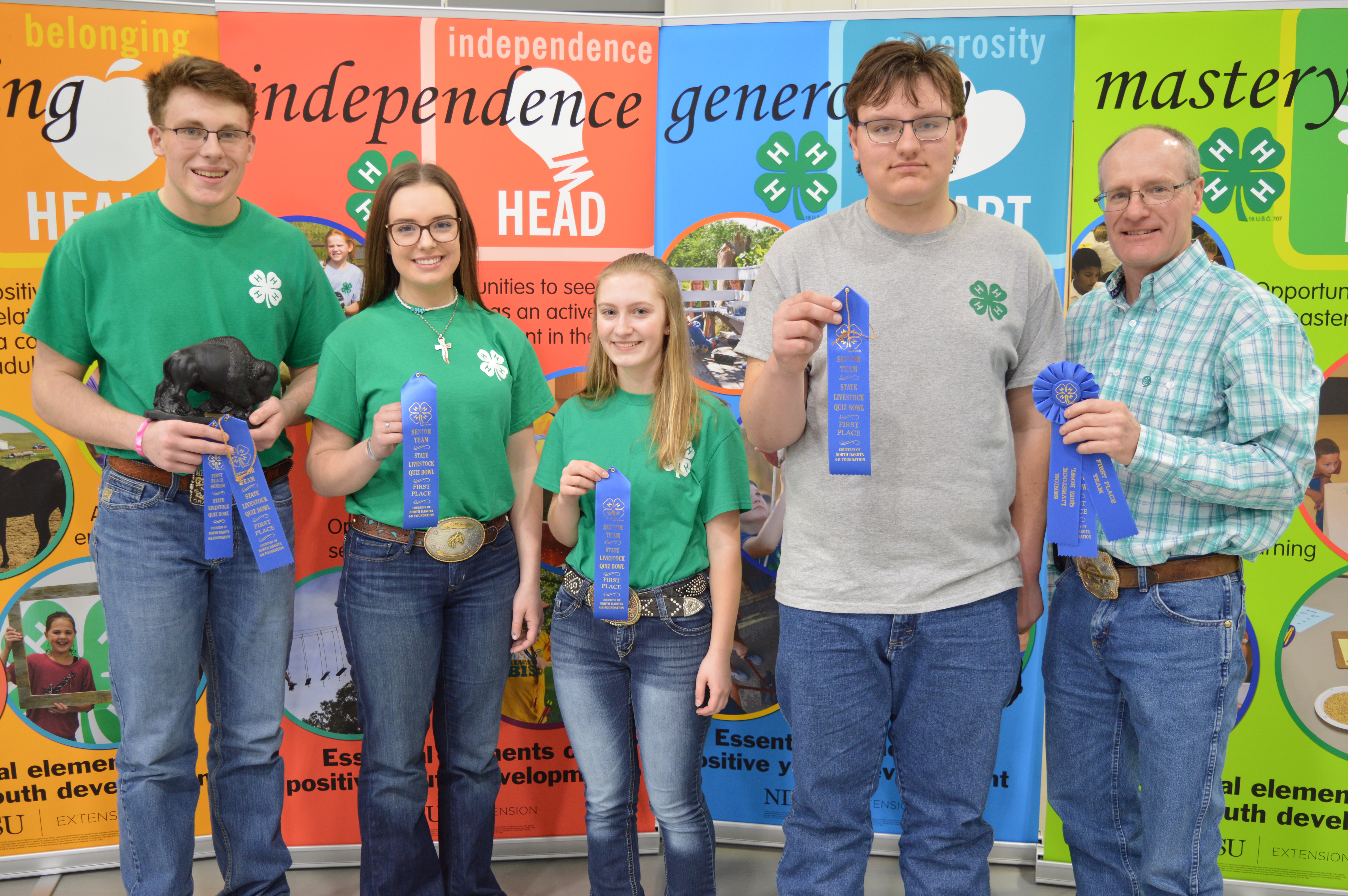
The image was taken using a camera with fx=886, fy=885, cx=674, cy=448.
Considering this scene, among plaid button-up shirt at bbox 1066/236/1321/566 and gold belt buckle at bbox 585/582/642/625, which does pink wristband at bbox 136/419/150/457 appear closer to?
gold belt buckle at bbox 585/582/642/625

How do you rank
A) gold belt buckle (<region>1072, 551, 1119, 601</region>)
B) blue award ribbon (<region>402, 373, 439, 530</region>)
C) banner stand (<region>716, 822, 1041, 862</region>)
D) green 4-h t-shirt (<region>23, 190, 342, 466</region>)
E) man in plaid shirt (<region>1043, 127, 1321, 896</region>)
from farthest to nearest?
banner stand (<region>716, 822, 1041, 862</region>)
green 4-h t-shirt (<region>23, 190, 342, 466</region>)
blue award ribbon (<region>402, 373, 439, 530</region>)
gold belt buckle (<region>1072, 551, 1119, 601</region>)
man in plaid shirt (<region>1043, 127, 1321, 896</region>)

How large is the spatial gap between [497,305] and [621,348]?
2.58 ft

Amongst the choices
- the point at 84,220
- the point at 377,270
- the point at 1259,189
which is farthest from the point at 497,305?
the point at 1259,189

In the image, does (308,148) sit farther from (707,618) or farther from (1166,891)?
(1166,891)

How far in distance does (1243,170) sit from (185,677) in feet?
10.1

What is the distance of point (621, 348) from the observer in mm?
2061

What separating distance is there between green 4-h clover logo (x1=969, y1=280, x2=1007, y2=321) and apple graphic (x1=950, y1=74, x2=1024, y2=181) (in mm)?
1069

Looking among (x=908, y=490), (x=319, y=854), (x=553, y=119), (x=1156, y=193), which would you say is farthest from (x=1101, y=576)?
(x=319, y=854)

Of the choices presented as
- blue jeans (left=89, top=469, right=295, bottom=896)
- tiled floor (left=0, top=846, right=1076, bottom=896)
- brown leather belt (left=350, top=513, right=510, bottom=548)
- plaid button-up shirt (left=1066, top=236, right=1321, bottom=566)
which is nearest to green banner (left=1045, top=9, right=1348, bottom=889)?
tiled floor (left=0, top=846, right=1076, bottom=896)

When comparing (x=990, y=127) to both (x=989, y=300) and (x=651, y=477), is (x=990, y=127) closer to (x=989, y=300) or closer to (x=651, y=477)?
(x=989, y=300)

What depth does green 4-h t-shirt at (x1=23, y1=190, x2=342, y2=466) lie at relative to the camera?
199cm

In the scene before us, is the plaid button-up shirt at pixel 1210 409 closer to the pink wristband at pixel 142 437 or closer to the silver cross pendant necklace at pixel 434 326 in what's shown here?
the silver cross pendant necklace at pixel 434 326

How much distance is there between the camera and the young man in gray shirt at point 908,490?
1.62 m

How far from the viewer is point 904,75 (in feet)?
5.19
